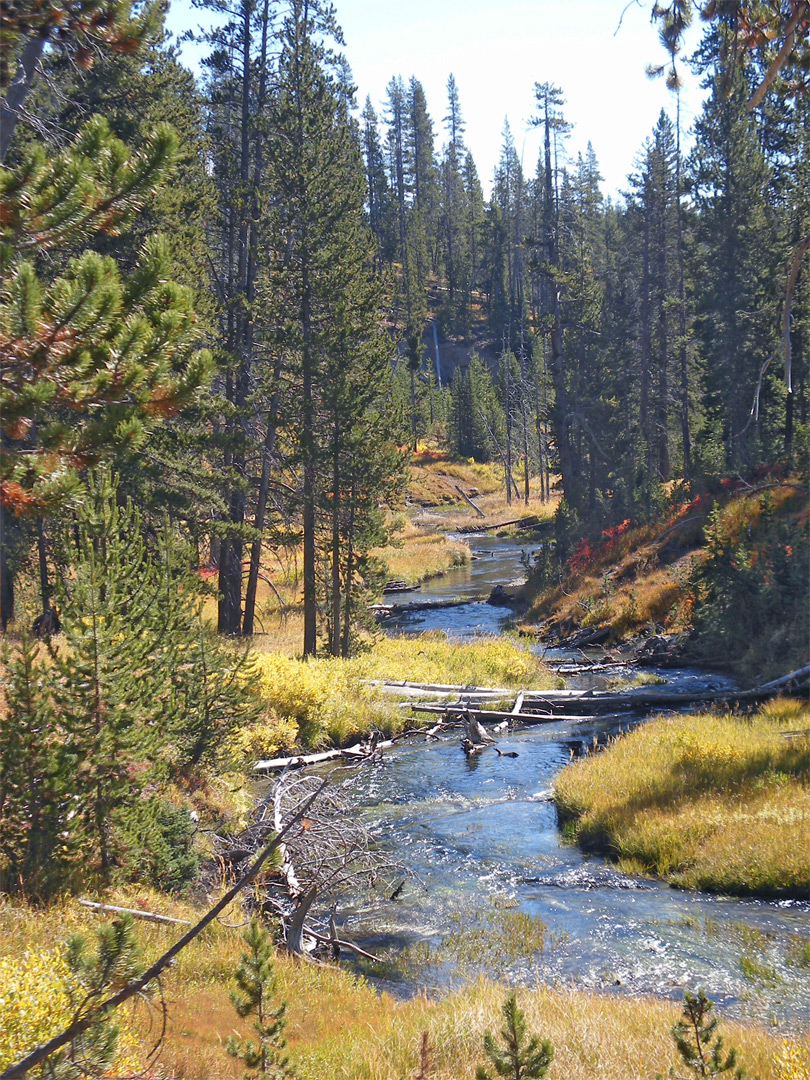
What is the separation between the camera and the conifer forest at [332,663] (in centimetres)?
501

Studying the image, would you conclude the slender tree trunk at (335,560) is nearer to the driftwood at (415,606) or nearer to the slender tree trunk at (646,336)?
the driftwood at (415,606)

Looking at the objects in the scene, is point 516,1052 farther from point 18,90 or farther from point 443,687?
point 443,687

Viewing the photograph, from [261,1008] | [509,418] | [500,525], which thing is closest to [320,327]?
[261,1008]

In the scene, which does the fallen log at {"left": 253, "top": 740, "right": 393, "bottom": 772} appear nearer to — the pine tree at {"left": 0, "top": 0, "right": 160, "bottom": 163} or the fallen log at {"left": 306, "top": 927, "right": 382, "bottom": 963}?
the fallen log at {"left": 306, "top": 927, "right": 382, "bottom": 963}

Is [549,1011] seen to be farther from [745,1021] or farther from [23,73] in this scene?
[23,73]

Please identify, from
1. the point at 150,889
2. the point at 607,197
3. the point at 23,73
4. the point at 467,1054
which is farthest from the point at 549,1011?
the point at 607,197

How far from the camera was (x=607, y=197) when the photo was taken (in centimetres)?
9812

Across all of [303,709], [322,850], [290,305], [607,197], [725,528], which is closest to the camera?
[322,850]

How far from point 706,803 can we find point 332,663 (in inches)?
402

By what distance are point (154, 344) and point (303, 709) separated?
40.8ft

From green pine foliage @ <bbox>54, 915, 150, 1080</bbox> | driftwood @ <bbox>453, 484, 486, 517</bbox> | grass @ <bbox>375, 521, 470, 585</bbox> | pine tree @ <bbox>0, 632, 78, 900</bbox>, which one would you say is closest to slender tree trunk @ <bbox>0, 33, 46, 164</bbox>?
pine tree @ <bbox>0, 632, 78, 900</bbox>

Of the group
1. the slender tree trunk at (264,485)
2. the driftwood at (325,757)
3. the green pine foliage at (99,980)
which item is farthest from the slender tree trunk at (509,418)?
the green pine foliage at (99,980)

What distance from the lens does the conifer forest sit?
5008 millimetres

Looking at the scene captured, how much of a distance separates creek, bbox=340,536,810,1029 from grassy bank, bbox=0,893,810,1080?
86 centimetres
